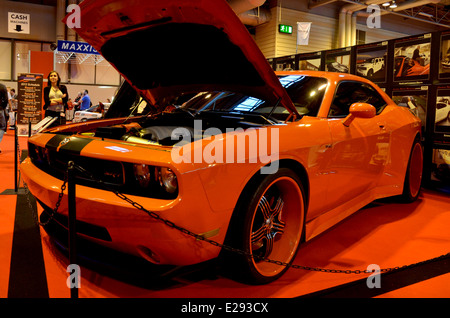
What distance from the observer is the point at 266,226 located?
2287mm

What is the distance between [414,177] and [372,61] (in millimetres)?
2221

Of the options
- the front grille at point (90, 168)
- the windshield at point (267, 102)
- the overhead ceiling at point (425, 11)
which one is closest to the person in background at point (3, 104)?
the windshield at point (267, 102)

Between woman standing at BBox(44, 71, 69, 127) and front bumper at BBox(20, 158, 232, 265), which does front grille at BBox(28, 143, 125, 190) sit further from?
woman standing at BBox(44, 71, 69, 127)

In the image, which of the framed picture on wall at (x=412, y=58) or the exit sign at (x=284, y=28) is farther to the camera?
the exit sign at (x=284, y=28)

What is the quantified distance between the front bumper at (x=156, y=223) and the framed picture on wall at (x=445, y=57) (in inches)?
164

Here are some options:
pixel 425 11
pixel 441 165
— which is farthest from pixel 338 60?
pixel 425 11

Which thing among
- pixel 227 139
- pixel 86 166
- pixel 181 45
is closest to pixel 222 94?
pixel 181 45

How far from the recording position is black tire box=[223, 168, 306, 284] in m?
1.96

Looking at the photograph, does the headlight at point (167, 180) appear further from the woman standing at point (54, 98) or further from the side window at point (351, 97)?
the woman standing at point (54, 98)

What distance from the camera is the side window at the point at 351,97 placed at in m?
2.91

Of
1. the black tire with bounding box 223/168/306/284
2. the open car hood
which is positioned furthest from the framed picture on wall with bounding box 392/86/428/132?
the black tire with bounding box 223/168/306/284

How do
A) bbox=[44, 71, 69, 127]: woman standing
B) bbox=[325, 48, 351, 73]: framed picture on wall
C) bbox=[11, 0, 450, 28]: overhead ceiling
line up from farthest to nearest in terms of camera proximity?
bbox=[11, 0, 450, 28]: overhead ceiling < bbox=[325, 48, 351, 73]: framed picture on wall < bbox=[44, 71, 69, 127]: woman standing

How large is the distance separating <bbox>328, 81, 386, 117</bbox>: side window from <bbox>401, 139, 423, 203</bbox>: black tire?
811 mm

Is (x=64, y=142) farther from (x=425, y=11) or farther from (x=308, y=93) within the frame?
(x=425, y=11)
